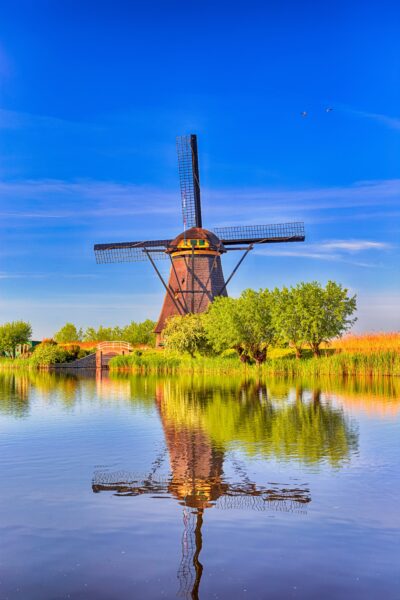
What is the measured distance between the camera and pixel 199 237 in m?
58.4

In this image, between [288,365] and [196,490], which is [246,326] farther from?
[196,490]

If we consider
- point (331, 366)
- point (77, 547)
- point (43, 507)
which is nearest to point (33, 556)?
point (77, 547)

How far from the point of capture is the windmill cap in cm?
5844

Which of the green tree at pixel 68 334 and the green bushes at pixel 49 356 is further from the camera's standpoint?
the green tree at pixel 68 334

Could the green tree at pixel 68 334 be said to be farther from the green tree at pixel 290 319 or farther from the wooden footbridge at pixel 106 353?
the green tree at pixel 290 319

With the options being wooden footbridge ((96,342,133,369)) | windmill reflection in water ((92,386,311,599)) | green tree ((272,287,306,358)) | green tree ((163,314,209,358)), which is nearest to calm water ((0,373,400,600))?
windmill reflection in water ((92,386,311,599))

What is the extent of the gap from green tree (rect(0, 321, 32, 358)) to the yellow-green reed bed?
28.3m

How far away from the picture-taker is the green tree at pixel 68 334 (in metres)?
96.5

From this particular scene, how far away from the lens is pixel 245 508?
9.88 m

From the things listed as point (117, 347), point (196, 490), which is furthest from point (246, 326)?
point (196, 490)

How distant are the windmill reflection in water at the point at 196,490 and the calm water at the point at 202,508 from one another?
1.1 inches

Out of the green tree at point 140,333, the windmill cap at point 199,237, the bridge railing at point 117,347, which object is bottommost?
the bridge railing at point 117,347

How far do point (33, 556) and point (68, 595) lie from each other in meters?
1.32

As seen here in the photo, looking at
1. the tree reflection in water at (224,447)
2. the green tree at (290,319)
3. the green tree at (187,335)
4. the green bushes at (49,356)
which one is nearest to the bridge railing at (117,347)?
the green bushes at (49,356)
